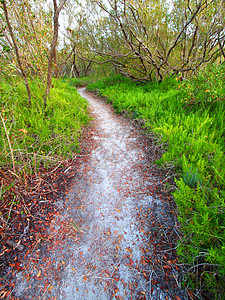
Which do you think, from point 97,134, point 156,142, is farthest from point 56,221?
point 97,134

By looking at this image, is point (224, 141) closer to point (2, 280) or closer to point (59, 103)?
point (2, 280)

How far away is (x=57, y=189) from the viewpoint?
2.33 metres

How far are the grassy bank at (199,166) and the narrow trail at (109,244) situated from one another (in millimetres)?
250

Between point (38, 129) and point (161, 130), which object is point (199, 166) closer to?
point (161, 130)

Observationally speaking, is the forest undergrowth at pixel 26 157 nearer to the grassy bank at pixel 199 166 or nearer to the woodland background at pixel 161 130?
the woodland background at pixel 161 130

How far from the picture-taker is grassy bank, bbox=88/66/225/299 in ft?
3.95

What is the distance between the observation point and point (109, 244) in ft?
5.47

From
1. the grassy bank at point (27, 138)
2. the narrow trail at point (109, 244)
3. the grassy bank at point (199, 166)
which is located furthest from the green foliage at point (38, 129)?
the grassy bank at point (199, 166)

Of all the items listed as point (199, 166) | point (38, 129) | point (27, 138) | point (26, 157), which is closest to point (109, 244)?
point (199, 166)

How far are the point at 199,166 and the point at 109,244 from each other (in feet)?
4.68

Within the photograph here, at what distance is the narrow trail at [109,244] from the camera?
1.33 metres

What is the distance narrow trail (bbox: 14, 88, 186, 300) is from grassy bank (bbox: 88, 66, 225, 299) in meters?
0.25

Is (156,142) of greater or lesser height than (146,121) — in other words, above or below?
below

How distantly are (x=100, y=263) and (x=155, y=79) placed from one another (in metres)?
6.95
